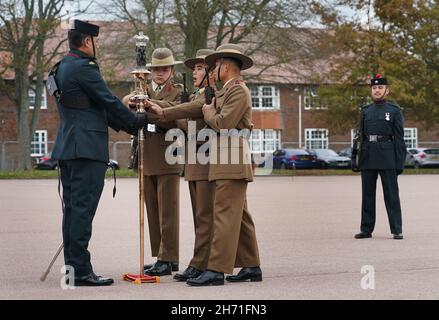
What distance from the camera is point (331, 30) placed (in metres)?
46.1

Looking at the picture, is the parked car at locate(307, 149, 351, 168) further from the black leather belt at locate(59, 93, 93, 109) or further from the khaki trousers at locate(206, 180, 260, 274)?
the black leather belt at locate(59, 93, 93, 109)

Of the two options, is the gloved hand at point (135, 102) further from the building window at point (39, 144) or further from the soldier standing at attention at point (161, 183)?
the building window at point (39, 144)

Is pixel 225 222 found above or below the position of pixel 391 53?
below

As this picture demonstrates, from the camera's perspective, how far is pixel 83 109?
8.70 m

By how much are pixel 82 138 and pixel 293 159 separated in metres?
44.1

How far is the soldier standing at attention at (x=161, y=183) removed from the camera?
9.56 metres

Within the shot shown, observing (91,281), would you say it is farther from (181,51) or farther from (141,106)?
(181,51)

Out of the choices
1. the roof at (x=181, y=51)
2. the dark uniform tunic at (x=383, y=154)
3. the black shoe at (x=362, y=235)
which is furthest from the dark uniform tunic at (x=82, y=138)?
the roof at (x=181, y=51)

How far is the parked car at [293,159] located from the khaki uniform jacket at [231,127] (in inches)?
1695

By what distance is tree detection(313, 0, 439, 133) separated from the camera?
45.7m

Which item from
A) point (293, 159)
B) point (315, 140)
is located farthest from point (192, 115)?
point (315, 140)
